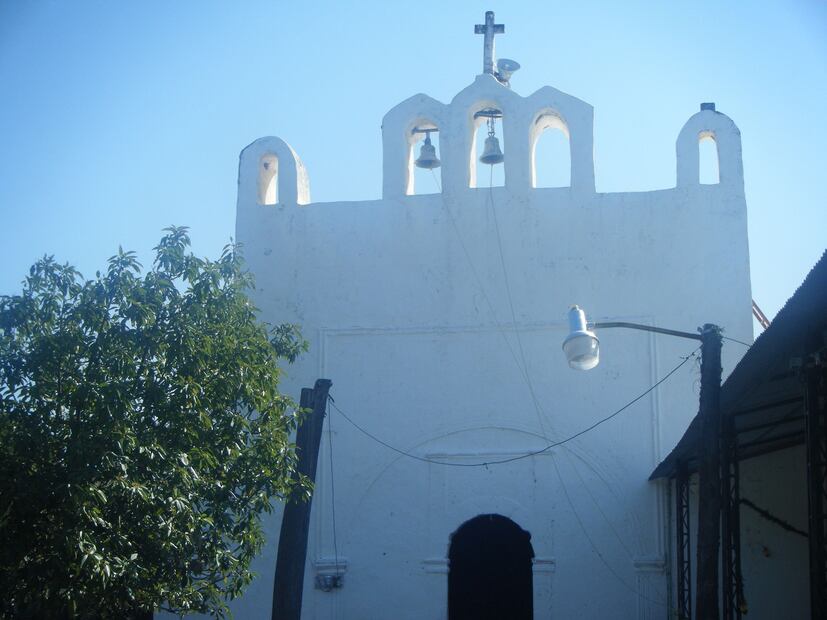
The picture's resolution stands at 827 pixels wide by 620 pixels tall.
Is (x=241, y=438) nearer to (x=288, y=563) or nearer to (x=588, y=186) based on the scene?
(x=288, y=563)

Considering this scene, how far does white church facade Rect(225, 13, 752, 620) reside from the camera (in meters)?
14.3

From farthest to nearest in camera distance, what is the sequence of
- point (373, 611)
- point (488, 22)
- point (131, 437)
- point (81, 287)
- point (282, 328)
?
point (488, 22), point (373, 611), point (282, 328), point (81, 287), point (131, 437)

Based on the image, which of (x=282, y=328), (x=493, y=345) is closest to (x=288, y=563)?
(x=282, y=328)

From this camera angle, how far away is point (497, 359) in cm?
1482

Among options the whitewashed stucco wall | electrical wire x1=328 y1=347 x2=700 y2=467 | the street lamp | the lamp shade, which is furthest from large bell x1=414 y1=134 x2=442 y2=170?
the lamp shade

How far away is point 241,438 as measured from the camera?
434 inches

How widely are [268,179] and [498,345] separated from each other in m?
4.18

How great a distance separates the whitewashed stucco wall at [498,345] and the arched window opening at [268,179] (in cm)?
53

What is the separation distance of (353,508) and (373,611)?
4.23ft

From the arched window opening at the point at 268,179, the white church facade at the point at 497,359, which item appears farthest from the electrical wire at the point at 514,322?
the arched window opening at the point at 268,179

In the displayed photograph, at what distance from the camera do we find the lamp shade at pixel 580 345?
8.84 meters

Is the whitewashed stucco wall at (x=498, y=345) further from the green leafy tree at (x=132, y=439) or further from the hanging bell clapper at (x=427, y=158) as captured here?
the green leafy tree at (x=132, y=439)

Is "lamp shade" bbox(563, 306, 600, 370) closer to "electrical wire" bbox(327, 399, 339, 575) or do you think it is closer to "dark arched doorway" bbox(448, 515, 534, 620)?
"dark arched doorway" bbox(448, 515, 534, 620)

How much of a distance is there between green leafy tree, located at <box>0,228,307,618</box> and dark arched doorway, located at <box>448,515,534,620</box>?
379 centimetres
